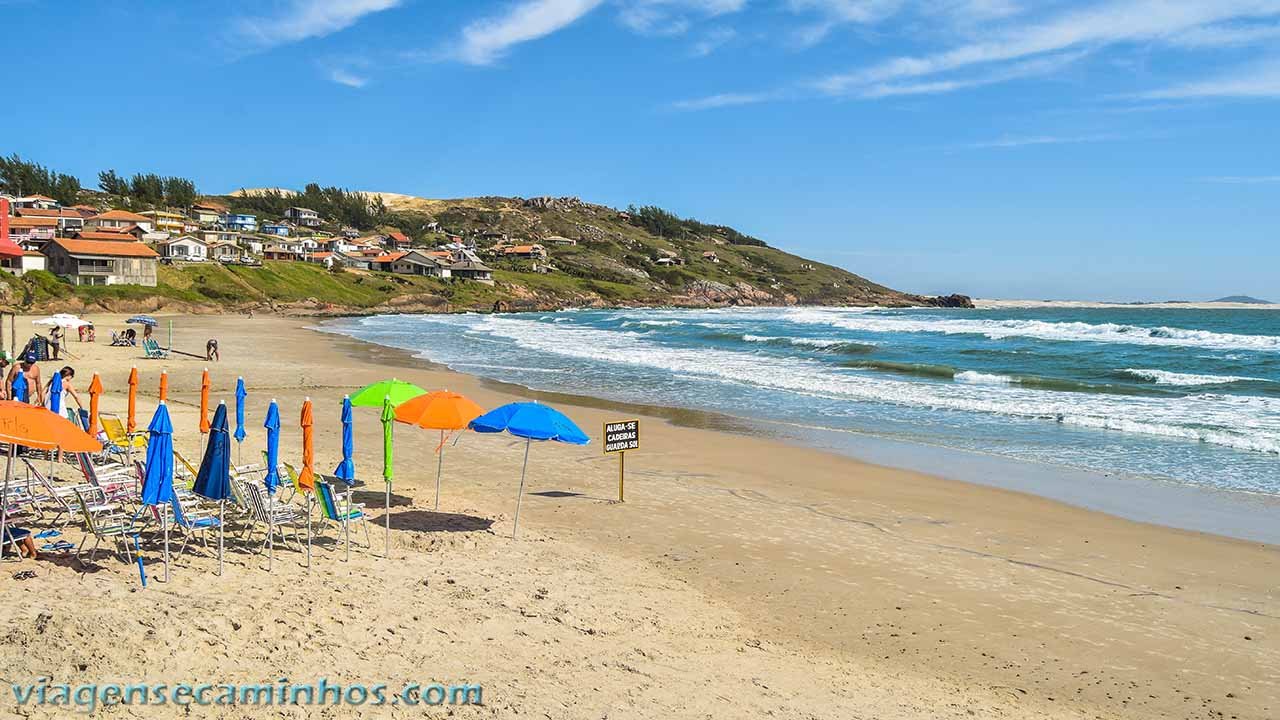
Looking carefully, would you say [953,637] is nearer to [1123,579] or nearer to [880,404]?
[1123,579]

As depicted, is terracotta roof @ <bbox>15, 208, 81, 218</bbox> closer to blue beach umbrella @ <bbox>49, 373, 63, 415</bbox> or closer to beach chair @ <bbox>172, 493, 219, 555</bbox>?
blue beach umbrella @ <bbox>49, 373, 63, 415</bbox>

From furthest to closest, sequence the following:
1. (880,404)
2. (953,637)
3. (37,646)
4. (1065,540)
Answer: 1. (880,404)
2. (1065,540)
3. (953,637)
4. (37,646)

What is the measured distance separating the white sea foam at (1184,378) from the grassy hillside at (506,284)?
63687 millimetres

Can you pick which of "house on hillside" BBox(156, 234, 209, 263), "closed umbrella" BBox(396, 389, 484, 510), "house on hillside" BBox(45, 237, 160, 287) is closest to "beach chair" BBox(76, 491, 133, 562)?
"closed umbrella" BBox(396, 389, 484, 510)

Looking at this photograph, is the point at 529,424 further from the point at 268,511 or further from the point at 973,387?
the point at 973,387

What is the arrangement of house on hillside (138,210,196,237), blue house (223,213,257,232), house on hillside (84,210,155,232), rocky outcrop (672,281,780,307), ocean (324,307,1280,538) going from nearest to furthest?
ocean (324,307,1280,538), house on hillside (84,210,155,232), house on hillside (138,210,196,237), blue house (223,213,257,232), rocky outcrop (672,281,780,307)

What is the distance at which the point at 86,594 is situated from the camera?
7.32m

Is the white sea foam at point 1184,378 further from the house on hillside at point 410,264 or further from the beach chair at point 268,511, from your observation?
the house on hillside at point 410,264

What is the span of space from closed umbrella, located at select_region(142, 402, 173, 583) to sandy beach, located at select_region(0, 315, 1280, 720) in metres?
Answer: 0.73

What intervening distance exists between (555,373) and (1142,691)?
88.2 feet

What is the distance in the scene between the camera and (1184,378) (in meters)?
32.8

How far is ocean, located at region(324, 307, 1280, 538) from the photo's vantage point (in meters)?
18.2

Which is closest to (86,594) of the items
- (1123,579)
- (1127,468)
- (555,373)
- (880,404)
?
(1123,579)

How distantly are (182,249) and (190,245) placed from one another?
0.83 meters
